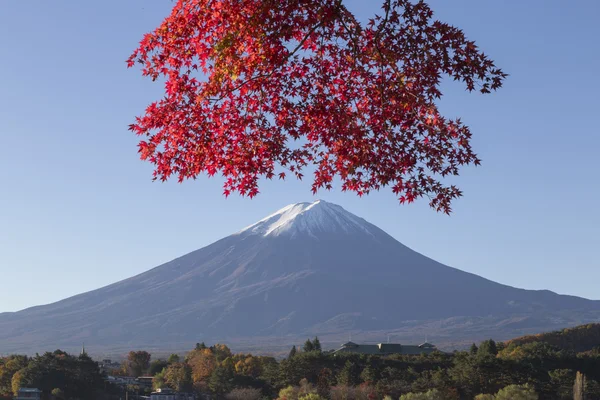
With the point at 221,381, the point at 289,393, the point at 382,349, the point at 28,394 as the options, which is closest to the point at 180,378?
the point at 221,381

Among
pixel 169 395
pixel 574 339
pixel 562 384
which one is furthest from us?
pixel 574 339

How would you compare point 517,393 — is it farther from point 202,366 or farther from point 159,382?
point 159,382

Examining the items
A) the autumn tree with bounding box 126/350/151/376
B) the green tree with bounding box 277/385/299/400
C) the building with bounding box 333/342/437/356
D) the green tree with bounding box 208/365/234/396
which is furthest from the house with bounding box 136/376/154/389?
the green tree with bounding box 277/385/299/400

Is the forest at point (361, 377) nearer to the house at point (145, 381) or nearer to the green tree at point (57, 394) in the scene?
the green tree at point (57, 394)

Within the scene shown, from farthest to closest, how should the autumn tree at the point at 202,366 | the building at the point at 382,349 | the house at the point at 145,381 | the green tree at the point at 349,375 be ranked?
1. the building at the point at 382,349
2. the house at the point at 145,381
3. the autumn tree at the point at 202,366
4. the green tree at the point at 349,375

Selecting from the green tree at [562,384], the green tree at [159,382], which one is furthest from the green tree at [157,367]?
the green tree at [562,384]

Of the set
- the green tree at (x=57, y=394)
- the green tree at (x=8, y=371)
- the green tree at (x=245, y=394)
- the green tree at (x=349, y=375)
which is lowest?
the green tree at (x=245, y=394)

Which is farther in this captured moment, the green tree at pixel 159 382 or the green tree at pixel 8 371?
the green tree at pixel 159 382

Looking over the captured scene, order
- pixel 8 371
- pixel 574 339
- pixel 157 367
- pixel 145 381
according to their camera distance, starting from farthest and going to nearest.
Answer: pixel 574 339 → pixel 157 367 → pixel 145 381 → pixel 8 371

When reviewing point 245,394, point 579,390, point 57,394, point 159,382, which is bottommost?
point 579,390

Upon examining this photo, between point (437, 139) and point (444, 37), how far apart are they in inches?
37.9

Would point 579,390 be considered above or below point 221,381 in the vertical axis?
below

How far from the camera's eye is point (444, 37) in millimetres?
7926

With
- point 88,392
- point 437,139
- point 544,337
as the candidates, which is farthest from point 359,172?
point 544,337
